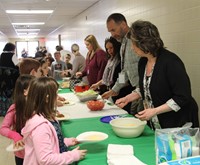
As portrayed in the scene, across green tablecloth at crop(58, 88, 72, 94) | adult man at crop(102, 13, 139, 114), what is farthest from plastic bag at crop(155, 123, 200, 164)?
green tablecloth at crop(58, 88, 72, 94)

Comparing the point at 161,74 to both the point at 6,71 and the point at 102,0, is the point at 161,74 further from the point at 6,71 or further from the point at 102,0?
the point at 102,0

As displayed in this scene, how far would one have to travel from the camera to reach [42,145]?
4.30 ft

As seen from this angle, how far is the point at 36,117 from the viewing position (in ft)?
4.60

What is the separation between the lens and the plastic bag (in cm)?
109

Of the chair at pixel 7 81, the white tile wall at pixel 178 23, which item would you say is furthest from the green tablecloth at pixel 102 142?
the chair at pixel 7 81

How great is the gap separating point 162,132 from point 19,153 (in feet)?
3.63

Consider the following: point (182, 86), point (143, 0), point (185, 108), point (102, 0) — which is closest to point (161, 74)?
point (182, 86)

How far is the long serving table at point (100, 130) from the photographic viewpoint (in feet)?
4.59

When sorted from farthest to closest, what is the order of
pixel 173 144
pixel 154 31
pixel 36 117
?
pixel 154 31 < pixel 36 117 < pixel 173 144

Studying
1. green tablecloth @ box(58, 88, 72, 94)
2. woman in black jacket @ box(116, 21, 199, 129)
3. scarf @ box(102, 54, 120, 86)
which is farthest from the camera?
green tablecloth @ box(58, 88, 72, 94)

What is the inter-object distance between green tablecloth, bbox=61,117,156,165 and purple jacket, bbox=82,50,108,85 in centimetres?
191

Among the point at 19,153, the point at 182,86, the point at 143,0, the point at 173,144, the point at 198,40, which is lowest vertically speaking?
the point at 19,153

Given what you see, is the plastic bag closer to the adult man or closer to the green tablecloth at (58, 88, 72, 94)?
the adult man

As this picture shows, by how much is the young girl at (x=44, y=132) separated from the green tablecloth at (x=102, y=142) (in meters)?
0.08
